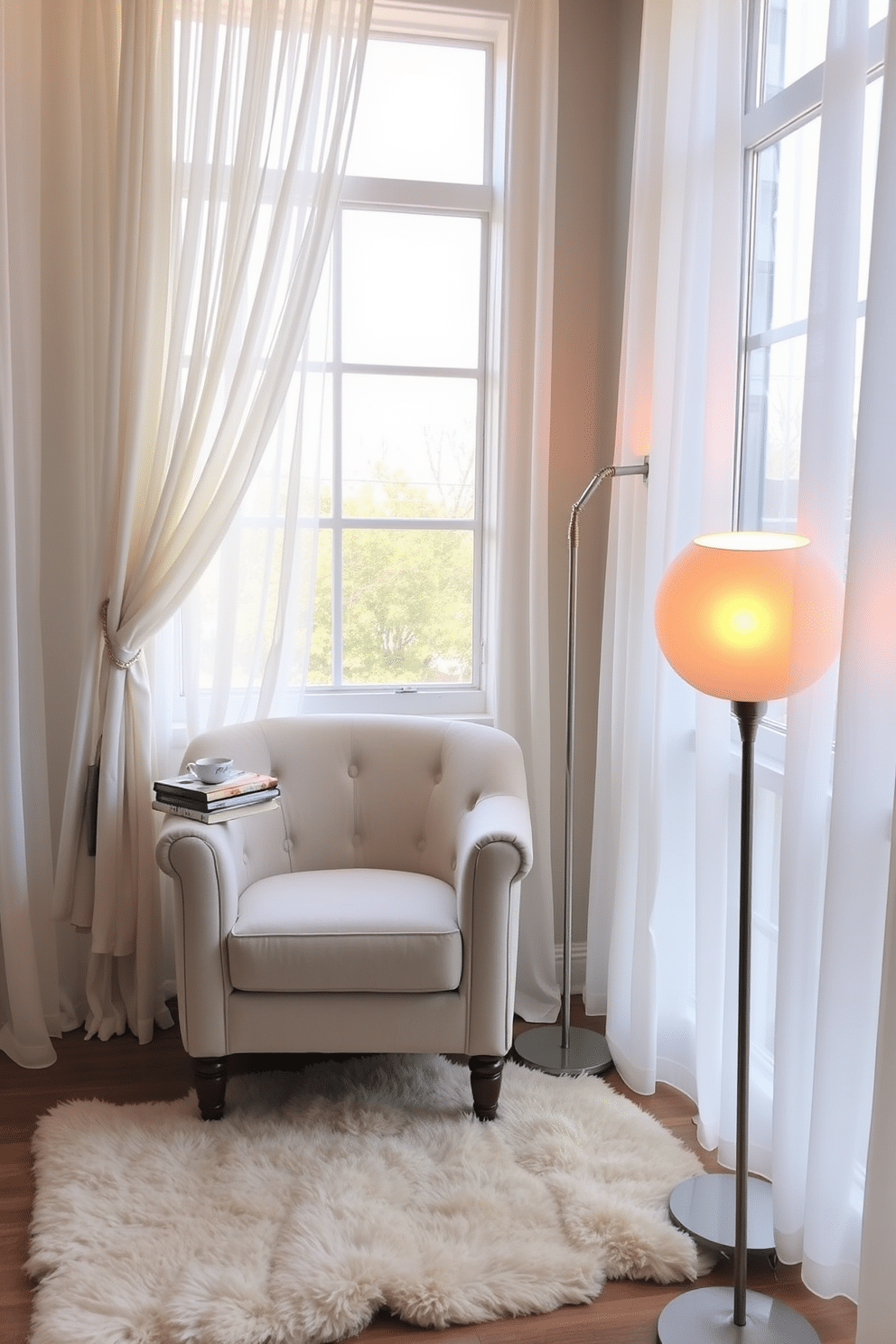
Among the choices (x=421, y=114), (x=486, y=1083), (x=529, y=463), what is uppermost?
(x=421, y=114)

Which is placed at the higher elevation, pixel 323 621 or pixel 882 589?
pixel 882 589

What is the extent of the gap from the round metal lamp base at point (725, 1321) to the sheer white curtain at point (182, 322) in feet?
5.45

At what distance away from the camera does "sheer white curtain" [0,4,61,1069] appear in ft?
9.45

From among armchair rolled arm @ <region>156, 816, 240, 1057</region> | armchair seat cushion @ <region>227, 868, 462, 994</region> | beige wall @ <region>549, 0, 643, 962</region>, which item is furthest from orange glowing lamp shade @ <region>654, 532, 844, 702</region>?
beige wall @ <region>549, 0, 643, 962</region>

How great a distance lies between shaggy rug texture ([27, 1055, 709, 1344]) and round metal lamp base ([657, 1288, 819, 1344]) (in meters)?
0.09

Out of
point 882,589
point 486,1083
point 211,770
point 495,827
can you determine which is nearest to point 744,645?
point 882,589

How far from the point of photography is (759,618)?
1.85 metres

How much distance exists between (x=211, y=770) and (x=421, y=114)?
2.06 metres

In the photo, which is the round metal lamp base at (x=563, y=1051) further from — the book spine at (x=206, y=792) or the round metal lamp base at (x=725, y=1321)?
the book spine at (x=206, y=792)

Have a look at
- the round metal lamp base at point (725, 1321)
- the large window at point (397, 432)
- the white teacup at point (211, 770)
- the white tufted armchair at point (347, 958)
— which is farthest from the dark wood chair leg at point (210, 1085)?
the round metal lamp base at point (725, 1321)

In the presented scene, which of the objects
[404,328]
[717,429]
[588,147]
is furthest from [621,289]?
[717,429]

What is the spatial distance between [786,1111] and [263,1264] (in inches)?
40.1

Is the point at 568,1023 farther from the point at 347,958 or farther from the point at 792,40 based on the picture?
the point at 792,40

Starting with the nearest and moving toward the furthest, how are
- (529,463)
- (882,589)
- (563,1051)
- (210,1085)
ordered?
(882,589) → (210,1085) → (563,1051) → (529,463)
